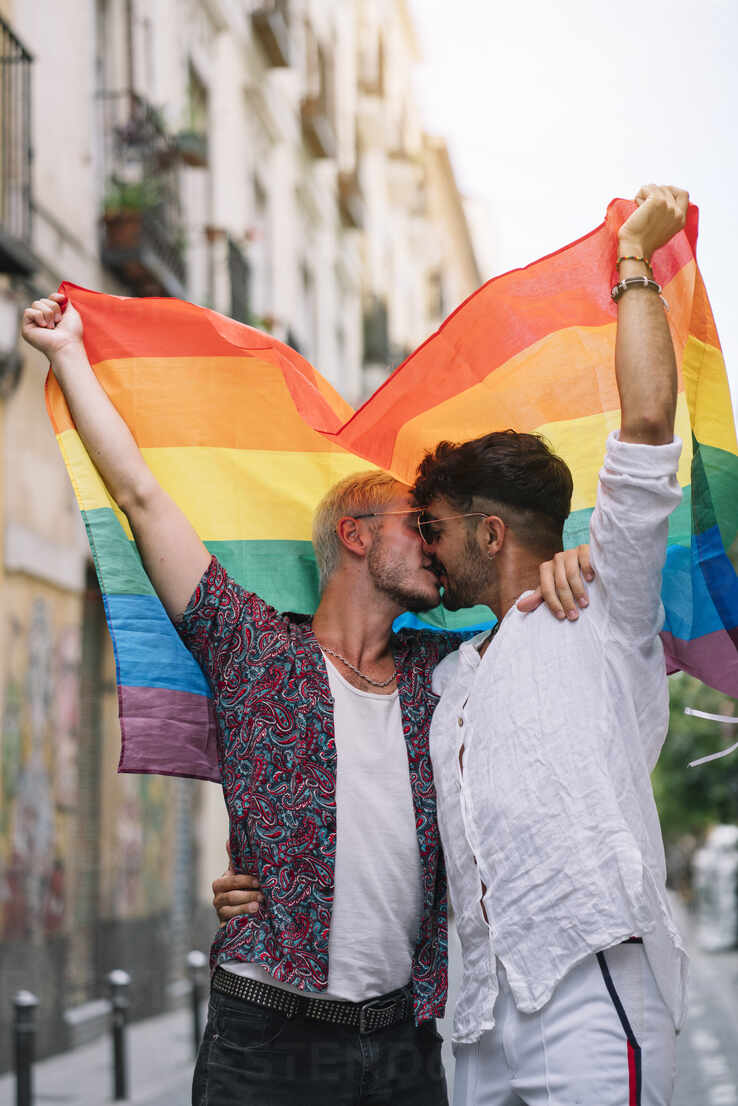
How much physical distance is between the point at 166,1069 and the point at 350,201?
55.1ft

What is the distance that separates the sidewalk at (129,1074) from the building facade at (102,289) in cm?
24

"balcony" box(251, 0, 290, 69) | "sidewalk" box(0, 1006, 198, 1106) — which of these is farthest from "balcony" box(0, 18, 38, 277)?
"balcony" box(251, 0, 290, 69)

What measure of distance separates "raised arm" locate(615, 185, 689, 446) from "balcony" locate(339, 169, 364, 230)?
21.1 meters

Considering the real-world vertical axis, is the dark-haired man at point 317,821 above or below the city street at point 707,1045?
above

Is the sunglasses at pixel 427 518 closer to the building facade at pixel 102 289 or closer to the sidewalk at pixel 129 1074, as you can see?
the sidewalk at pixel 129 1074

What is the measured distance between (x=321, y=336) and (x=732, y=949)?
41.9 ft

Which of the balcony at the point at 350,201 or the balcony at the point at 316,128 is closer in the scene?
the balcony at the point at 316,128

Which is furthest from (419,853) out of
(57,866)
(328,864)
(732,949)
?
(732,949)

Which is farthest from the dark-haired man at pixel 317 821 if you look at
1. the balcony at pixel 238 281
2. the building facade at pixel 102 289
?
the balcony at pixel 238 281

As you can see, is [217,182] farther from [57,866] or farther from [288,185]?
[57,866]

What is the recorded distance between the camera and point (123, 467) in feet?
11.0

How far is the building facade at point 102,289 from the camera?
981 cm

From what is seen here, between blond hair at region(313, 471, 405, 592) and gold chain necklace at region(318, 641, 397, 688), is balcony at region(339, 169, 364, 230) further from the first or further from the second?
gold chain necklace at region(318, 641, 397, 688)

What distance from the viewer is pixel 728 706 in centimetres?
1060
